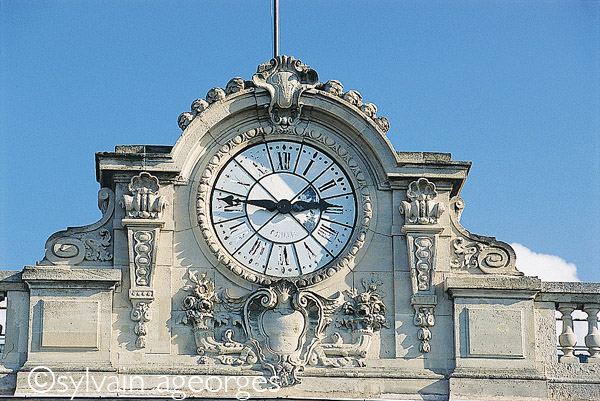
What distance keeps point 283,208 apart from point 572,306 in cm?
407

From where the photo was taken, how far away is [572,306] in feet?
80.1

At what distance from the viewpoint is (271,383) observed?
930 inches

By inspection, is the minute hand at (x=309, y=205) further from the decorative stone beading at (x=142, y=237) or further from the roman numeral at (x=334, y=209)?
the decorative stone beading at (x=142, y=237)

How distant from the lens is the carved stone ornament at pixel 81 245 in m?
24.1

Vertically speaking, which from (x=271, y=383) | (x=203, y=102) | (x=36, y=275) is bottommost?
(x=271, y=383)

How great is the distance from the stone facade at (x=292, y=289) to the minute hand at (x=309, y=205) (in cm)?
2

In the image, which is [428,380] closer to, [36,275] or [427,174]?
[427,174]

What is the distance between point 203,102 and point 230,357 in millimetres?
3517

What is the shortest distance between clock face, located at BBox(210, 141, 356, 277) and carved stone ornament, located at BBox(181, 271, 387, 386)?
50 centimetres

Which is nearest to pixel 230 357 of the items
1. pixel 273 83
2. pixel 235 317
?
pixel 235 317

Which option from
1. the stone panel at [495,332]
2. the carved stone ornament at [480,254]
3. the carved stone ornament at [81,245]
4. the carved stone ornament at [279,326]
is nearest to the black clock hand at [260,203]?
the carved stone ornament at [279,326]

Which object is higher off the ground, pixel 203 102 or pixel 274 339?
pixel 203 102

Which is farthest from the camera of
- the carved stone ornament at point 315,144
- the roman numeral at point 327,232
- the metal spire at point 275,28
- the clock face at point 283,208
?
the metal spire at point 275,28

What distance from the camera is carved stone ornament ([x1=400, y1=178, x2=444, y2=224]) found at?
24.5 metres
